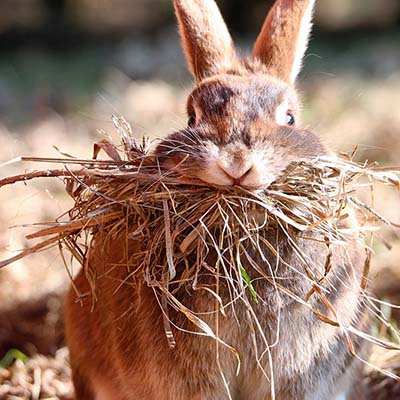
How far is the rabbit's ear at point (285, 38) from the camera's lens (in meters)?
3.87

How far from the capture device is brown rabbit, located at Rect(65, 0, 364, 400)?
3178mm

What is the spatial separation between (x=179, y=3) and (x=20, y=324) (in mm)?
1810

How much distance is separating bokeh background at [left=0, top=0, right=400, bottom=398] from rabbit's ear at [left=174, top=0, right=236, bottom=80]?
0.77 ft

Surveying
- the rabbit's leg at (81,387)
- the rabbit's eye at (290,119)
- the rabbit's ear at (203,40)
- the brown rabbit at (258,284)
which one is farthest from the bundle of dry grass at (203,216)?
the rabbit's leg at (81,387)

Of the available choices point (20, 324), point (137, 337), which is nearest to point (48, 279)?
point (20, 324)

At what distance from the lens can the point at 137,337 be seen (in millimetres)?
3580

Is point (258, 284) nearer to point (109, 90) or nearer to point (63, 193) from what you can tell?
point (63, 193)

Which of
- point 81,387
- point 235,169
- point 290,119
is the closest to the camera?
point 235,169

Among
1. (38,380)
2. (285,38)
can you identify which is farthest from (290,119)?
(38,380)

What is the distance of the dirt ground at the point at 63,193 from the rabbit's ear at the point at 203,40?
219 mm

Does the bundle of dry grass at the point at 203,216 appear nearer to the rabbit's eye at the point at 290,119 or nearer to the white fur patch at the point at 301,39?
the rabbit's eye at the point at 290,119

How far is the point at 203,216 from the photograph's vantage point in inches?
125

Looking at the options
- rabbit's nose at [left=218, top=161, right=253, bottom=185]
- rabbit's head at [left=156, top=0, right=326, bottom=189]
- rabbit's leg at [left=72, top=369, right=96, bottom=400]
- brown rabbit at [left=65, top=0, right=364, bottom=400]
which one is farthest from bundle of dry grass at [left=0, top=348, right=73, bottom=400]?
rabbit's nose at [left=218, top=161, right=253, bottom=185]

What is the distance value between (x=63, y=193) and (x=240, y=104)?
2.94 meters
